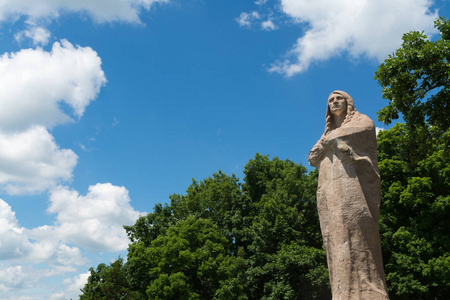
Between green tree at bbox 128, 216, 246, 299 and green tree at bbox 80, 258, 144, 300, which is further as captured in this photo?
green tree at bbox 80, 258, 144, 300

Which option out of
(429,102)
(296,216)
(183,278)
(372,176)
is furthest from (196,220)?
(372,176)

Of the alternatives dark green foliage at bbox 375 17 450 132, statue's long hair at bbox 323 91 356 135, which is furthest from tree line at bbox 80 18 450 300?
statue's long hair at bbox 323 91 356 135

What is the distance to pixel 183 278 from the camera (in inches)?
1108

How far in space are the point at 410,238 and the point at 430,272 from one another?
2.14 m

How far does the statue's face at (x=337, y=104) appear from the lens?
884 cm

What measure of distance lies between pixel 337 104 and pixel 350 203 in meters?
2.22

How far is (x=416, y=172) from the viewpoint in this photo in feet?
85.3

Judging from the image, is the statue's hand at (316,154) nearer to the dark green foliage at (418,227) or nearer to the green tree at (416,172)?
the green tree at (416,172)

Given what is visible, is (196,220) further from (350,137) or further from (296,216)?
(350,137)

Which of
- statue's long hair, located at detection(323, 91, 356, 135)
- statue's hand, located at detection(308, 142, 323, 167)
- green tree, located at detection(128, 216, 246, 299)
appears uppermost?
green tree, located at detection(128, 216, 246, 299)

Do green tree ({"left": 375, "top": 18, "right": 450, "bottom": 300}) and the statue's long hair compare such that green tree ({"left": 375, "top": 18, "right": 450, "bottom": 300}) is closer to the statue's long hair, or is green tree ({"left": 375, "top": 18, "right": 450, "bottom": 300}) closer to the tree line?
the tree line

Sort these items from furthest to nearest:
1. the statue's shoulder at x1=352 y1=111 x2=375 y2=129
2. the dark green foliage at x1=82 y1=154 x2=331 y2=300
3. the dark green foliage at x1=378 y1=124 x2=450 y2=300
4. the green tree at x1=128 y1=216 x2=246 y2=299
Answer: the green tree at x1=128 y1=216 x2=246 y2=299 < the dark green foliage at x1=82 y1=154 x2=331 y2=300 < the dark green foliage at x1=378 y1=124 x2=450 y2=300 < the statue's shoulder at x1=352 y1=111 x2=375 y2=129

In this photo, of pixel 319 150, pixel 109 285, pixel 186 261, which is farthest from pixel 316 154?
pixel 109 285

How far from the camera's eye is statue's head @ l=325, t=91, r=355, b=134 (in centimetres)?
880
